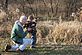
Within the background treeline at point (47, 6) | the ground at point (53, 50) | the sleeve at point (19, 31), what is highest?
the sleeve at point (19, 31)

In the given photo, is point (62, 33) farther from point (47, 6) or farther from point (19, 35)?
point (47, 6)

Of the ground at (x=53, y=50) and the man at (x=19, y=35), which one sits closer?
the man at (x=19, y=35)

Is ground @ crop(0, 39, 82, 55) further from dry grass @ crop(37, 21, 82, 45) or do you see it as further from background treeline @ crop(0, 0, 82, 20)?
background treeline @ crop(0, 0, 82, 20)

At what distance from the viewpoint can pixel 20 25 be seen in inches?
447

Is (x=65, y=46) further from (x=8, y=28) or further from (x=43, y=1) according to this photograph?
(x=43, y=1)

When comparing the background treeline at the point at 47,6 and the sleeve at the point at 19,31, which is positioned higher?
the sleeve at the point at 19,31

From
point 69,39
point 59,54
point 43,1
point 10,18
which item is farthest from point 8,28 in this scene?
point 43,1

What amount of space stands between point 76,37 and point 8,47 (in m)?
3.95

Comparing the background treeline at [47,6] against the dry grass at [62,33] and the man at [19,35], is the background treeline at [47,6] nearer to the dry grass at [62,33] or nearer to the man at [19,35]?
the dry grass at [62,33]

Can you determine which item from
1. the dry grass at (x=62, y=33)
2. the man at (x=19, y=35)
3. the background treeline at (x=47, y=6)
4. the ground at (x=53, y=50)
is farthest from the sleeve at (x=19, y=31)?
the background treeline at (x=47, y=6)

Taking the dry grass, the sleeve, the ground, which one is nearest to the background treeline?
the dry grass

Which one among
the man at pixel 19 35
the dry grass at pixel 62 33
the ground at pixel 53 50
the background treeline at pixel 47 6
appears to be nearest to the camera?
the man at pixel 19 35

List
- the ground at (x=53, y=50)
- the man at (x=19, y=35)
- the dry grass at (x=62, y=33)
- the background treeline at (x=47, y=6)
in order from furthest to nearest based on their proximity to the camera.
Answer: the background treeline at (x=47, y=6) < the dry grass at (x=62, y=33) < the ground at (x=53, y=50) < the man at (x=19, y=35)

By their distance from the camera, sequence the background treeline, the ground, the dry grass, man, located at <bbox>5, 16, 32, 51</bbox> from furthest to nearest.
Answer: the background treeline, the dry grass, the ground, man, located at <bbox>5, 16, 32, 51</bbox>
